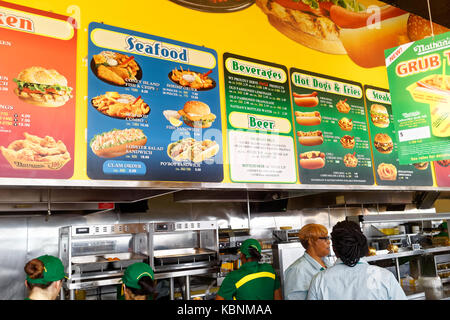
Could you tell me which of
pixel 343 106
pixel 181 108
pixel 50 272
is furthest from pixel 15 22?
pixel 343 106

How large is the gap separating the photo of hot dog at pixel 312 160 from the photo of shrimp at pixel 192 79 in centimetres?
102

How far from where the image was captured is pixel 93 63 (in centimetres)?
258

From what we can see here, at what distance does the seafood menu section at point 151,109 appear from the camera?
2.53 metres

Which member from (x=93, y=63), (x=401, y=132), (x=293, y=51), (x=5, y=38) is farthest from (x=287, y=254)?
(x=5, y=38)

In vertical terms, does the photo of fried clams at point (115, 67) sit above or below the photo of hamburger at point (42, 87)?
above

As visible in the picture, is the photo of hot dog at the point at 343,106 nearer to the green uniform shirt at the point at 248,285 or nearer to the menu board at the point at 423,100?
the menu board at the point at 423,100

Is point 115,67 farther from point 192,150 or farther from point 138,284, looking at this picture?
point 138,284

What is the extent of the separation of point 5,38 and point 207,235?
333 cm

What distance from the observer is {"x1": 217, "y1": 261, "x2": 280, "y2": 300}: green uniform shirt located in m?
2.88

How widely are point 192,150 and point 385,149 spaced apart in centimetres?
220

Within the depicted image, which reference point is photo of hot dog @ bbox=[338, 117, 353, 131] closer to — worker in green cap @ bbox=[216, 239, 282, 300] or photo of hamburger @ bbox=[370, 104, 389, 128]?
photo of hamburger @ bbox=[370, 104, 389, 128]

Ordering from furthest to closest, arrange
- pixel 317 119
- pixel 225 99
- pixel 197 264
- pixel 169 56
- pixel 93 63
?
pixel 197 264 → pixel 317 119 → pixel 225 99 → pixel 169 56 → pixel 93 63

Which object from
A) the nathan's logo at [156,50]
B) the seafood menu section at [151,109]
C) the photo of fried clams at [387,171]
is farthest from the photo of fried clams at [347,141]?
the nathan's logo at [156,50]

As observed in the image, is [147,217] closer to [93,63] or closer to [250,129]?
[250,129]
